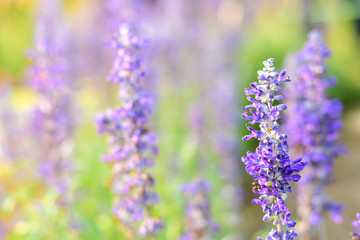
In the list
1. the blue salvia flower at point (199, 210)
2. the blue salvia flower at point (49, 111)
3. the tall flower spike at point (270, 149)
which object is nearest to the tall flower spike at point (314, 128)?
the blue salvia flower at point (199, 210)

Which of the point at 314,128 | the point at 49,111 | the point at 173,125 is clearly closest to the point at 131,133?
the point at 314,128

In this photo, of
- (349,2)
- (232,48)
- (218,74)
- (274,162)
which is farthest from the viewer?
(349,2)

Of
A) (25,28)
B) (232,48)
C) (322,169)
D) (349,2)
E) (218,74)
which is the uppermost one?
(349,2)

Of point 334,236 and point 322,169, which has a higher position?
point 334,236

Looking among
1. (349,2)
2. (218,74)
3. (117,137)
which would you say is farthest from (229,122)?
(349,2)

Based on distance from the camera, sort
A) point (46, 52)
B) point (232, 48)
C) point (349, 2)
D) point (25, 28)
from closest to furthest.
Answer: point (46, 52) → point (232, 48) → point (25, 28) → point (349, 2)

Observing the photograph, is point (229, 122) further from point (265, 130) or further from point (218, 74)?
point (265, 130)

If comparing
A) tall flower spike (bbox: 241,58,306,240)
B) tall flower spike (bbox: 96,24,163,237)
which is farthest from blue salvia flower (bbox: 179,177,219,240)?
tall flower spike (bbox: 241,58,306,240)

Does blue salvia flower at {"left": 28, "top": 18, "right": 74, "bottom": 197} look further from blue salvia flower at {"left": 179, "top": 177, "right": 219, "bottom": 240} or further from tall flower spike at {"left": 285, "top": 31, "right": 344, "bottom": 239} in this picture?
tall flower spike at {"left": 285, "top": 31, "right": 344, "bottom": 239}

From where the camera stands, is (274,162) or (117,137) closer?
(274,162)
